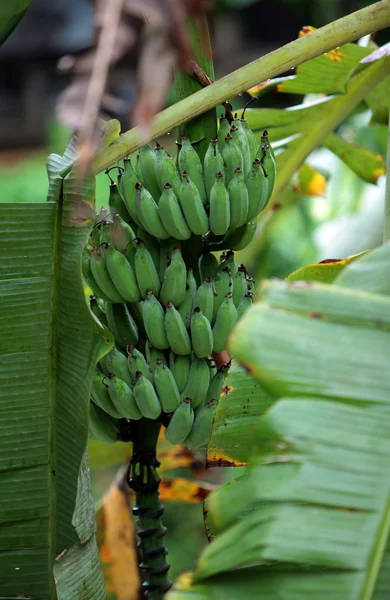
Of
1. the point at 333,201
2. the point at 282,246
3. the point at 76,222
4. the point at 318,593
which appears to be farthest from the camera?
the point at 282,246

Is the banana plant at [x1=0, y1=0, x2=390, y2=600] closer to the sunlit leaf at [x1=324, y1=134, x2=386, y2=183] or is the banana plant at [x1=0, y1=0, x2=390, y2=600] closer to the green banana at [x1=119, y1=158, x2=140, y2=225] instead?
the green banana at [x1=119, y1=158, x2=140, y2=225]

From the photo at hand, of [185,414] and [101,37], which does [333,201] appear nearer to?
[185,414]

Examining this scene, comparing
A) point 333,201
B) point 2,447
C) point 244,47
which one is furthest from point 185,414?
point 244,47

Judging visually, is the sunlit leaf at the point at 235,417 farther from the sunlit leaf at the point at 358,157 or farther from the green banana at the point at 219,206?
the sunlit leaf at the point at 358,157

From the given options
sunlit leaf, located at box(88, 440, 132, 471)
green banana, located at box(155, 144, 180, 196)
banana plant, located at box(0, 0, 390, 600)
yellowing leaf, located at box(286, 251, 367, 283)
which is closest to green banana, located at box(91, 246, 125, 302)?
banana plant, located at box(0, 0, 390, 600)

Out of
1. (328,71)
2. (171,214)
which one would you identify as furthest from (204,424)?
(328,71)

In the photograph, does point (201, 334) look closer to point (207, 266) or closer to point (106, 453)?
point (207, 266)

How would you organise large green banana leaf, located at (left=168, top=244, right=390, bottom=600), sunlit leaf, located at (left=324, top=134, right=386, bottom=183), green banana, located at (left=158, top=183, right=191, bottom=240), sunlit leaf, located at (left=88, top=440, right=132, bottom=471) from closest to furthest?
large green banana leaf, located at (left=168, top=244, right=390, bottom=600)
green banana, located at (left=158, top=183, right=191, bottom=240)
sunlit leaf, located at (left=88, top=440, right=132, bottom=471)
sunlit leaf, located at (left=324, top=134, right=386, bottom=183)

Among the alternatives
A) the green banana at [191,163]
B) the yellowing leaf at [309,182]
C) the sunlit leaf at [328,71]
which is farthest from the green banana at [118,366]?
the yellowing leaf at [309,182]
